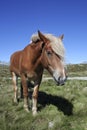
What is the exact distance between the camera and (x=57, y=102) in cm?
1409

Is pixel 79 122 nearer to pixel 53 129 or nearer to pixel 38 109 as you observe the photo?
pixel 53 129

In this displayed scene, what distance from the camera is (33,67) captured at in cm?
1219

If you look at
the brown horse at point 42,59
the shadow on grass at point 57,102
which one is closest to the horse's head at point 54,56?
the brown horse at point 42,59

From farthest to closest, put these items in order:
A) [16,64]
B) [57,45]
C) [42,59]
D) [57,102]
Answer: [16,64] → [57,102] → [42,59] → [57,45]

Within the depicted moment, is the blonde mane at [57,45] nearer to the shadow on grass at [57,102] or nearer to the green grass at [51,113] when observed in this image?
the green grass at [51,113]

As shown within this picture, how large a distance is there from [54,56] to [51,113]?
2.88m

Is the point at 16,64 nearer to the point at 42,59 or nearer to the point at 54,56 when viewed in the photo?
the point at 42,59

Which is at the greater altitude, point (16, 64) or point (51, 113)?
point (16, 64)

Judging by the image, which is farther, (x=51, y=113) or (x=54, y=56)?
(x=51, y=113)

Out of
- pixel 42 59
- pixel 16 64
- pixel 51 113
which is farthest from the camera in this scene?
pixel 16 64

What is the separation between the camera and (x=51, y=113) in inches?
480

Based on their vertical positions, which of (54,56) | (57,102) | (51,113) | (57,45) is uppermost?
(57,45)

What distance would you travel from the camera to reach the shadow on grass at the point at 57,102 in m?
12.8

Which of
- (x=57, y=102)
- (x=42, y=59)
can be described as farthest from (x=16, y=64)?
(x=42, y=59)
